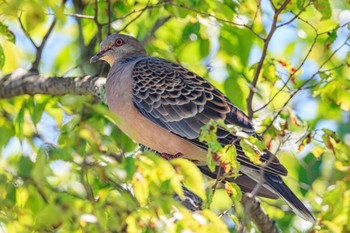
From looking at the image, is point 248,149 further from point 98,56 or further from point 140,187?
point 98,56

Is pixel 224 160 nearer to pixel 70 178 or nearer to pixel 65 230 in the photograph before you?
pixel 65 230

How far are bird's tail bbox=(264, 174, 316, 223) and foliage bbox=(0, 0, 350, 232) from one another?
0.41ft

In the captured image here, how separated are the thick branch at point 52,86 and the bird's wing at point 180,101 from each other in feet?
0.91

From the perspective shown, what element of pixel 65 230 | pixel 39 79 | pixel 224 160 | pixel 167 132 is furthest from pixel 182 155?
pixel 65 230

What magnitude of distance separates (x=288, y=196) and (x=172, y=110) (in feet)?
3.55

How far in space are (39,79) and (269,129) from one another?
1.65 meters

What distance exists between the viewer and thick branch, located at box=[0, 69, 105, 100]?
18.7 ft

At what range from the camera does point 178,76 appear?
5.75 meters

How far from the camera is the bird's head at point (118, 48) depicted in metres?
6.14

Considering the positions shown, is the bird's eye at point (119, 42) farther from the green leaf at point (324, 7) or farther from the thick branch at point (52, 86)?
the green leaf at point (324, 7)

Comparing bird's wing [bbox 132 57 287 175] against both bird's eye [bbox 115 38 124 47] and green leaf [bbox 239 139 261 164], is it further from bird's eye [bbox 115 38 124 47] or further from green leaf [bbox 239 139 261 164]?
green leaf [bbox 239 139 261 164]

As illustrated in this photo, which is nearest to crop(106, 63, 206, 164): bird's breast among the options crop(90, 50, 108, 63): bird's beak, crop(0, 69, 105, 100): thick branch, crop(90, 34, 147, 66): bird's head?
crop(0, 69, 105, 100): thick branch

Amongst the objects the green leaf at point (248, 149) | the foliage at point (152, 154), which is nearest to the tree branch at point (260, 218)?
the foliage at point (152, 154)

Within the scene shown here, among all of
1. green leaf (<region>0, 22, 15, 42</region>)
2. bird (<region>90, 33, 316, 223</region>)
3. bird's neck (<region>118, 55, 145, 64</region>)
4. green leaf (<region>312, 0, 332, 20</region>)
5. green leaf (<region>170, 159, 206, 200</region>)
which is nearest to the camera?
green leaf (<region>170, 159, 206, 200</region>)
